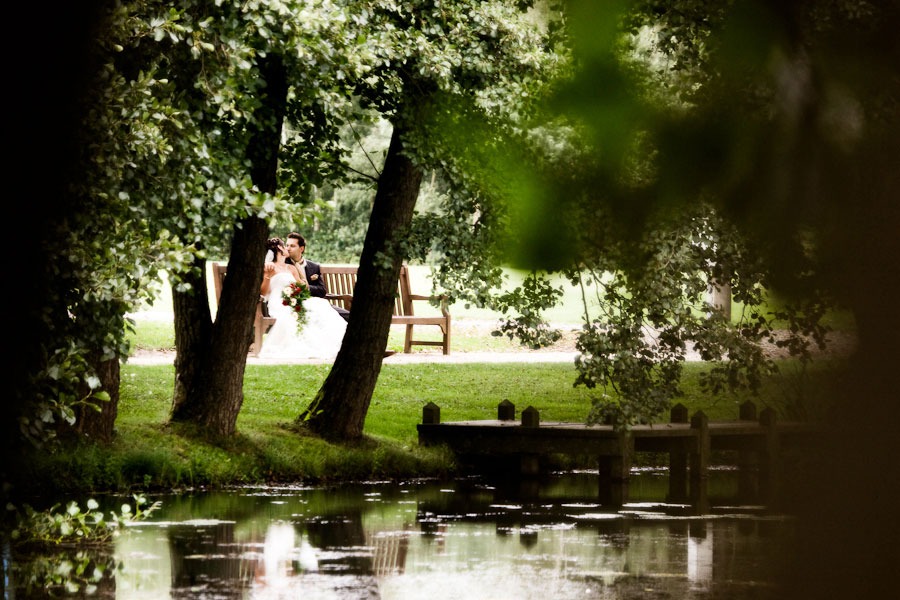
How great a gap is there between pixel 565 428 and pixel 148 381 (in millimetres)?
6176

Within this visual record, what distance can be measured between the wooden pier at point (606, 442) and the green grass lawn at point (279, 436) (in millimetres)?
309

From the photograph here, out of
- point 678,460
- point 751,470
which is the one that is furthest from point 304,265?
point 751,470

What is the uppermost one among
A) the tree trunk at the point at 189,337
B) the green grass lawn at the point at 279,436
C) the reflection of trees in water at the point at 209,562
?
the tree trunk at the point at 189,337

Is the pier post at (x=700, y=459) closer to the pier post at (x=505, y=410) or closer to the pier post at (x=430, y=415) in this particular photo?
the pier post at (x=505, y=410)

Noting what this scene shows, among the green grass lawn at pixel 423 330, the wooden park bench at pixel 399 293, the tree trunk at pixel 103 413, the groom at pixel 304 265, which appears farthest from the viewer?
the wooden park bench at pixel 399 293

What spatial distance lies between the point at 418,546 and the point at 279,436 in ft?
13.6

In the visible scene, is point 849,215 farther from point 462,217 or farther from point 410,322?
point 410,322

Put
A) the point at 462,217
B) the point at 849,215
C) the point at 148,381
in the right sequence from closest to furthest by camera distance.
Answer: the point at 849,215 → the point at 462,217 → the point at 148,381

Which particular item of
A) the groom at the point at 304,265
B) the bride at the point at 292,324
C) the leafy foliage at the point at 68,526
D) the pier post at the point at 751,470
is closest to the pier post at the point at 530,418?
the leafy foliage at the point at 68,526

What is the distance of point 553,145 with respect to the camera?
1.06m

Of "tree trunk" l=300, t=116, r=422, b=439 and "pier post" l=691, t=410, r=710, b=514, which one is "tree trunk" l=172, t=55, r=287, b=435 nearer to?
"tree trunk" l=300, t=116, r=422, b=439

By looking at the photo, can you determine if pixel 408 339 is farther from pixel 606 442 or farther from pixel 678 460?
pixel 606 442

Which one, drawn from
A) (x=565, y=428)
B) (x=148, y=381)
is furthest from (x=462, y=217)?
(x=148, y=381)

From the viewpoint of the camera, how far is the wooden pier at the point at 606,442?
1247cm
